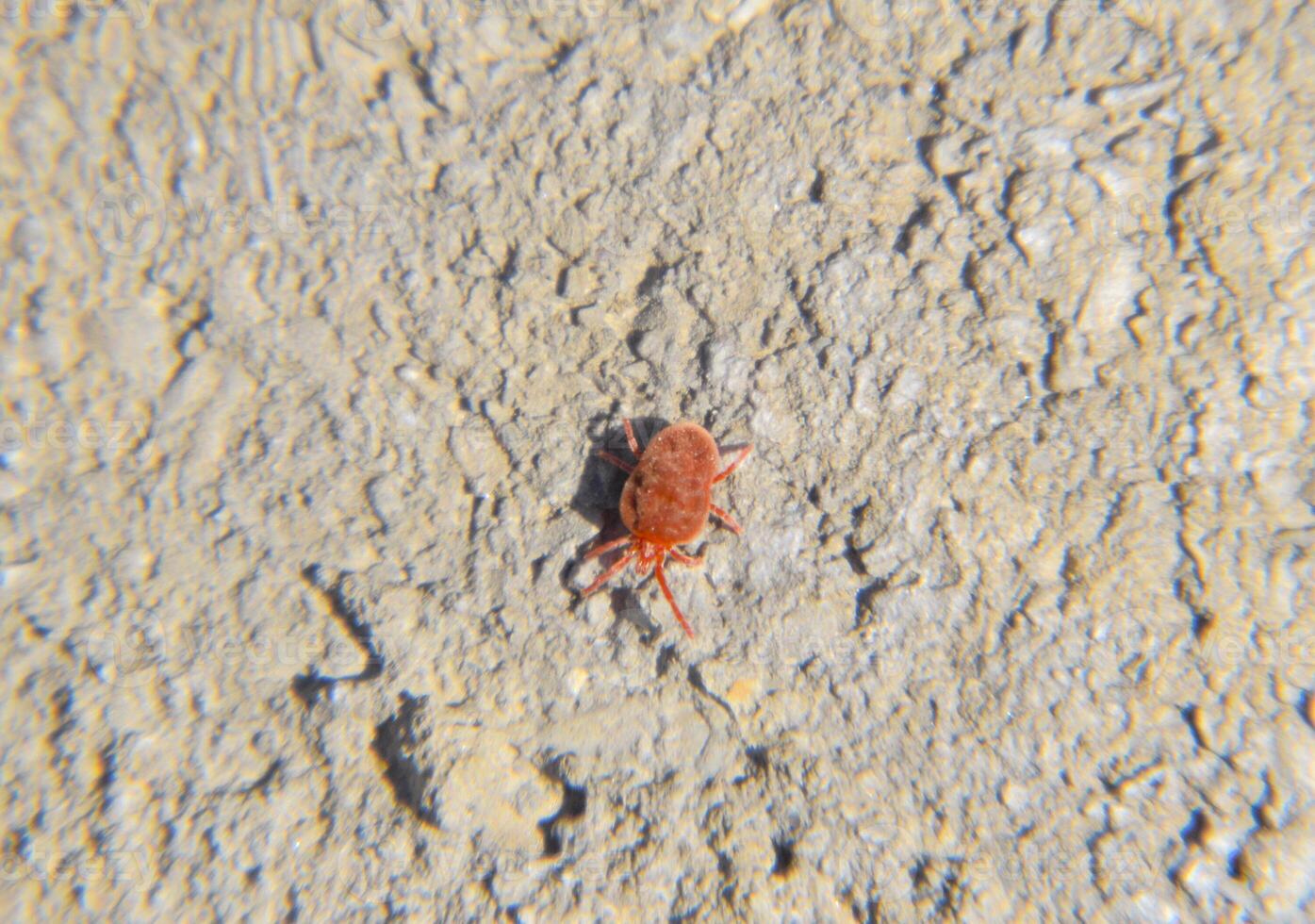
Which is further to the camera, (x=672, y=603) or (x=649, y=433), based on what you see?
(x=649, y=433)

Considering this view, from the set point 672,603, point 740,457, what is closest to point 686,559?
point 672,603

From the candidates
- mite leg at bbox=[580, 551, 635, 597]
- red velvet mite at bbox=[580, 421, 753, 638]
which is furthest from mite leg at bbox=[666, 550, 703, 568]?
mite leg at bbox=[580, 551, 635, 597]

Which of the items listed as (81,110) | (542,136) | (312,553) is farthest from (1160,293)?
(81,110)

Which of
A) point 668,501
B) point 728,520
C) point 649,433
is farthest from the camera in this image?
point 649,433

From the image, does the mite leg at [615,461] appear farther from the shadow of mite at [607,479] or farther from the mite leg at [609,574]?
the mite leg at [609,574]

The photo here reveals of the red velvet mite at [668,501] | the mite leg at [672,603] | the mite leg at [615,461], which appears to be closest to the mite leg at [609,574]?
the red velvet mite at [668,501]

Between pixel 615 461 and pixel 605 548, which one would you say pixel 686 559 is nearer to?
pixel 605 548

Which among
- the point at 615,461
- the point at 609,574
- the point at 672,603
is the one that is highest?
the point at 615,461
